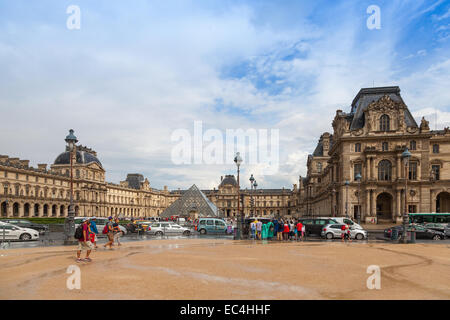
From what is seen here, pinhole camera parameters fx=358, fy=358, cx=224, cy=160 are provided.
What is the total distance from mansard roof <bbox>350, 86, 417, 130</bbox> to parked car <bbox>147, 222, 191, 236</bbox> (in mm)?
31747

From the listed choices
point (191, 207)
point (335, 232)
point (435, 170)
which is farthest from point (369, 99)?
point (191, 207)

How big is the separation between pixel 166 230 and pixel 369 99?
38020mm

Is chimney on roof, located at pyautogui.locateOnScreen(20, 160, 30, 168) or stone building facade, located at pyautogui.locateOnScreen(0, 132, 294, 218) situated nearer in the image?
stone building facade, located at pyautogui.locateOnScreen(0, 132, 294, 218)

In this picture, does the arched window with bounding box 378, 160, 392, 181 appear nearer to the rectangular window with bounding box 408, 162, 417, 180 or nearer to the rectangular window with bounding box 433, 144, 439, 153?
the rectangular window with bounding box 408, 162, 417, 180

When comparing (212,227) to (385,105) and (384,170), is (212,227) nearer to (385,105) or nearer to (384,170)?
(384,170)

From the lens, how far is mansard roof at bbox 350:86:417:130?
51594 millimetres

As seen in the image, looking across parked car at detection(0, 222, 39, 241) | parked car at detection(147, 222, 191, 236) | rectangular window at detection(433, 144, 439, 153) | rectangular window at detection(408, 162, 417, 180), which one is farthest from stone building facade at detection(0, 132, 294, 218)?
rectangular window at detection(433, 144, 439, 153)

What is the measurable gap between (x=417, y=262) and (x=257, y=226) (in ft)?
45.3

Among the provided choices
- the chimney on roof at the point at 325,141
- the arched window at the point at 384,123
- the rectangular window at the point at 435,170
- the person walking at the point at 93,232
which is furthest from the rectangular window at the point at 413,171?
the person walking at the point at 93,232

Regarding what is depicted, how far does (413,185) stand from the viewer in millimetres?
48531

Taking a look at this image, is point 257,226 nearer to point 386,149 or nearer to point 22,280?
point 22,280

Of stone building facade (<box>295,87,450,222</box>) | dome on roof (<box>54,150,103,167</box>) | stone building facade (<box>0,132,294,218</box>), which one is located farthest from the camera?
dome on roof (<box>54,150,103,167</box>)

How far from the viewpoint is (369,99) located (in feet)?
176
